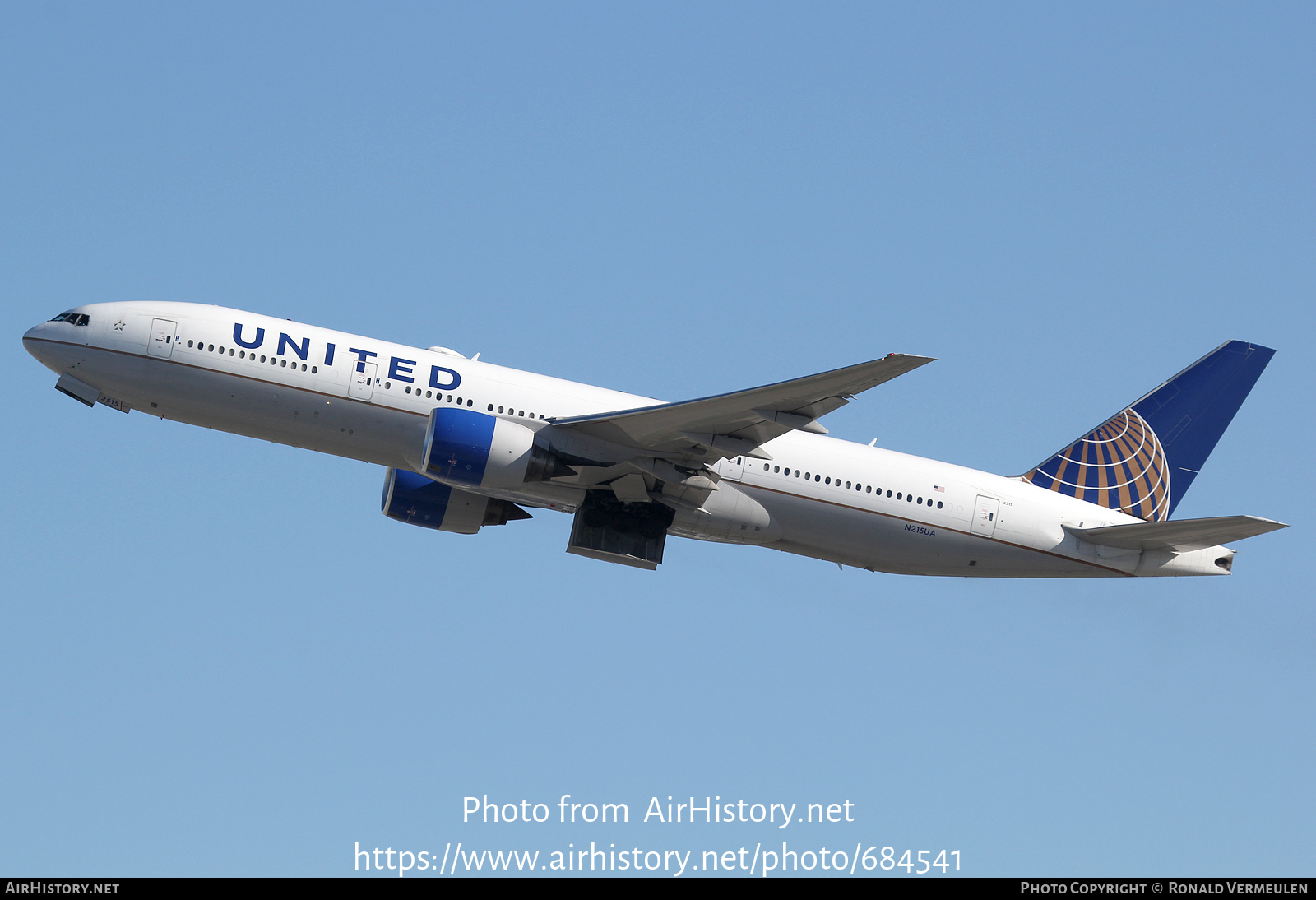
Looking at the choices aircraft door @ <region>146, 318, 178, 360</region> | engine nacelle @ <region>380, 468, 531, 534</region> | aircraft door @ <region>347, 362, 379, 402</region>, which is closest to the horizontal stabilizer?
engine nacelle @ <region>380, 468, 531, 534</region>

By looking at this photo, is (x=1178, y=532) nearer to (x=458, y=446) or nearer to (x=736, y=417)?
(x=736, y=417)

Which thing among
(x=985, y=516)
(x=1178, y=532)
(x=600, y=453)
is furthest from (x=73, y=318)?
(x=1178, y=532)

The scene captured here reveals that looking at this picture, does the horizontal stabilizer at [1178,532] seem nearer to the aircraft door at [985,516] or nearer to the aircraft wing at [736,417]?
the aircraft door at [985,516]

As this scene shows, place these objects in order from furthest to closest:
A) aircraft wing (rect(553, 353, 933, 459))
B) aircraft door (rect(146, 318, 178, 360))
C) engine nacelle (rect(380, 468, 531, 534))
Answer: engine nacelle (rect(380, 468, 531, 534)) < aircraft door (rect(146, 318, 178, 360)) < aircraft wing (rect(553, 353, 933, 459))

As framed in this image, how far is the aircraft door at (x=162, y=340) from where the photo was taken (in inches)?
1216

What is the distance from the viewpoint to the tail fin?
121 feet

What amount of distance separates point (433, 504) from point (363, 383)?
4892mm

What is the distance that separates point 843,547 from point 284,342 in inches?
558

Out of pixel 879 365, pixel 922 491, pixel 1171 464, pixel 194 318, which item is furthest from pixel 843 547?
pixel 194 318

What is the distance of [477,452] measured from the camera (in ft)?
97.6

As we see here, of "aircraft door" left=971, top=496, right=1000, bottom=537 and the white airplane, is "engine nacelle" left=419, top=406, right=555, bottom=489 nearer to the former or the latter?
the white airplane

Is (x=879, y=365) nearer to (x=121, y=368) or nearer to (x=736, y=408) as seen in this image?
(x=736, y=408)

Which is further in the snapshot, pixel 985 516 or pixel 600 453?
pixel 985 516

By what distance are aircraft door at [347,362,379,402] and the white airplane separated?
0.04 m
